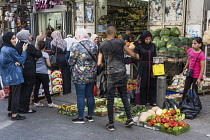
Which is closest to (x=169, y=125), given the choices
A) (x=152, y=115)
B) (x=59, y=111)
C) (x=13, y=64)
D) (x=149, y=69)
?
(x=152, y=115)

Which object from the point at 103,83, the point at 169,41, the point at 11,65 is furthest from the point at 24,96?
the point at 169,41

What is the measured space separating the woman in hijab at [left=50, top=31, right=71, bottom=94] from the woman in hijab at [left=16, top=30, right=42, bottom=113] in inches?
56.6

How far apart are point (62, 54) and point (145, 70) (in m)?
2.67

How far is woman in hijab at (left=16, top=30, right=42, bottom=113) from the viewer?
20.1 feet

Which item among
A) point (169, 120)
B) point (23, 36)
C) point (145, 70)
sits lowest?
point (169, 120)

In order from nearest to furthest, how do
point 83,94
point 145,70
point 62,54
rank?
point 83,94 < point 145,70 < point 62,54

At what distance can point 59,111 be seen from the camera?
6512 mm

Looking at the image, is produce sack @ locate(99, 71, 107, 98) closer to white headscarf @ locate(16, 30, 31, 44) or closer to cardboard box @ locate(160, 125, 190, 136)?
cardboard box @ locate(160, 125, 190, 136)

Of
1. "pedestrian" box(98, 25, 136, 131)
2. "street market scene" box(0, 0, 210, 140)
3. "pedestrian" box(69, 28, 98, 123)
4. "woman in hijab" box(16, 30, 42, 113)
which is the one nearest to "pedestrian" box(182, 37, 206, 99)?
"street market scene" box(0, 0, 210, 140)

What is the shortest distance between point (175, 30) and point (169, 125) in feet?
18.8

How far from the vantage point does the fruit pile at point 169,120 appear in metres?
5.07

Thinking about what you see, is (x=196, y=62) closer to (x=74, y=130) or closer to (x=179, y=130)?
(x=179, y=130)

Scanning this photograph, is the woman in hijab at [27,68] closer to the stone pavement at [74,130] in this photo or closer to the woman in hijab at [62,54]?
the stone pavement at [74,130]

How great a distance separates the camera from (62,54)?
7.91 m
